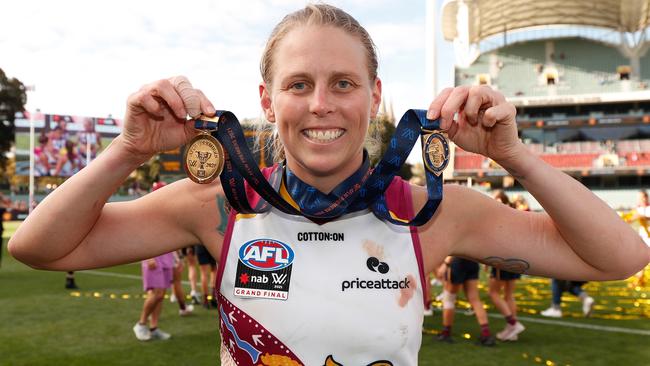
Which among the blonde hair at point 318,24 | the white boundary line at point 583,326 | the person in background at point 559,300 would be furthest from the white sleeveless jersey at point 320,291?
the person in background at point 559,300

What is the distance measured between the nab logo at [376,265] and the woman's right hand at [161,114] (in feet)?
2.26

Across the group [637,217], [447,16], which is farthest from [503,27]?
[637,217]

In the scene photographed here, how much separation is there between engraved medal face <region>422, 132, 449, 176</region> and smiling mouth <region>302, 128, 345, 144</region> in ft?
0.99

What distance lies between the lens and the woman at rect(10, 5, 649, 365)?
169 centimetres

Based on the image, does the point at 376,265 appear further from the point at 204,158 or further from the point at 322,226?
the point at 204,158

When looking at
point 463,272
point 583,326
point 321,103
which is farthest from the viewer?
point 583,326

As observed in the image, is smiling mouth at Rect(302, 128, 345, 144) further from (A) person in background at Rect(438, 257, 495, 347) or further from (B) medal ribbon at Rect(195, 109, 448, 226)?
(A) person in background at Rect(438, 257, 495, 347)

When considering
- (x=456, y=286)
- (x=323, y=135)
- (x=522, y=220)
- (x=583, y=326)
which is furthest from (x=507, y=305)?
(x=323, y=135)

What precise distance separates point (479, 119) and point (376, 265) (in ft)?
1.88

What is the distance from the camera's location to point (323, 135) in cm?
169

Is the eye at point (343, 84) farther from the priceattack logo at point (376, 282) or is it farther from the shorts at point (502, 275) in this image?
the shorts at point (502, 275)

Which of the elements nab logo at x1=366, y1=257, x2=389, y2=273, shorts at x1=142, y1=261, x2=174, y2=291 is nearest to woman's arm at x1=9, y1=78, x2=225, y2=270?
nab logo at x1=366, y1=257, x2=389, y2=273

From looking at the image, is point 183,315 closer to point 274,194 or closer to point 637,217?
point 274,194

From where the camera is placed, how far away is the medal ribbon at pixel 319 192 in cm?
179
